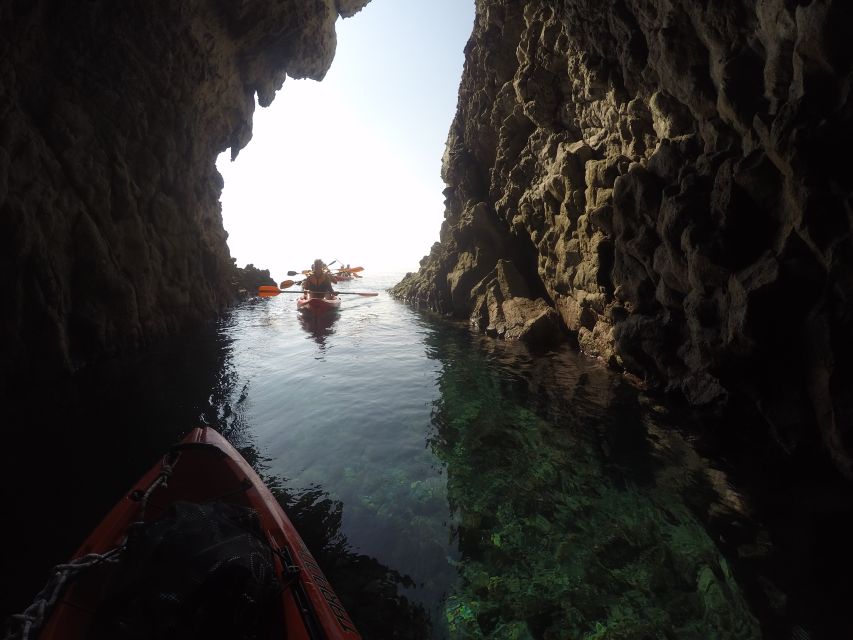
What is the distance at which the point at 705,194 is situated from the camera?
8.01 m

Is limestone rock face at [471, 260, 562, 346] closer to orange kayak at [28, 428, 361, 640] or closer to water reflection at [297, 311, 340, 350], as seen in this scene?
water reflection at [297, 311, 340, 350]

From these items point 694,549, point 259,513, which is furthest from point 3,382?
point 694,549

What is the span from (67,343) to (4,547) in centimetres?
857

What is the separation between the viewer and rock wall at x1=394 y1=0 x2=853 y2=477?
5.58 meters

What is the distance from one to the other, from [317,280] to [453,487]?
2108 centimetres

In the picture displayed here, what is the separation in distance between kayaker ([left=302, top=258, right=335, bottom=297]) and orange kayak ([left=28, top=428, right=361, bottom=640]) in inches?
858

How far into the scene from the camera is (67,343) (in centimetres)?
1152

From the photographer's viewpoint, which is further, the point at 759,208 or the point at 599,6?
the point at 599,6

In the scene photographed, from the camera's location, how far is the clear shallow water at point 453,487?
4273 mm

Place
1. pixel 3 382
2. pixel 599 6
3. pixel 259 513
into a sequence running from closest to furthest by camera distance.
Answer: pixel 259 513 → pixel 3 382 → pixel 599 6

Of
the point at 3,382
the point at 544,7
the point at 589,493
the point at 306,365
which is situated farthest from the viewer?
the point at 544,7

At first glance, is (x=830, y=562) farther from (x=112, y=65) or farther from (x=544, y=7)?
(x=112, y=65)

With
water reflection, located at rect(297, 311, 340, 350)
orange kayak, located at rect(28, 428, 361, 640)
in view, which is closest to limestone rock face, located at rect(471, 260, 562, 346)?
water reflection, located at rect(297, 311, 340, 350)

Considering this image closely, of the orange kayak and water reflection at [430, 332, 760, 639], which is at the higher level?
the orange kayak
